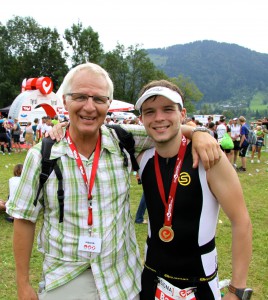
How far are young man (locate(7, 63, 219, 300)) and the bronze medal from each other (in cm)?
23

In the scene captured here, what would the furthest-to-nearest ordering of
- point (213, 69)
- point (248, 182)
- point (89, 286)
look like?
1. point (213, 69)
2. point (248, 182)
3. point (89, 286)

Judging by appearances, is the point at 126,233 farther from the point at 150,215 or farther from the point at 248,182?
the point at 248,182

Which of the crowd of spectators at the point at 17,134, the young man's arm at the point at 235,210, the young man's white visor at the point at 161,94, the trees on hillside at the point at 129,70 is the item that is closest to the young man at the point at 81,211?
the young man's arm at the point at 235,210

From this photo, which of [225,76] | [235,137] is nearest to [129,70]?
[235,137]

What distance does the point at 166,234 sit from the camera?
1963 mm

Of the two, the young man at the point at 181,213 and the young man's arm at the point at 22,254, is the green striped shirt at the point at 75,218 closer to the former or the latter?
the young man's arm at the point at 22,254

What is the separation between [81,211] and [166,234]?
0.54 meters

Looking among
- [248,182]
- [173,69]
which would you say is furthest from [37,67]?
[173,69]

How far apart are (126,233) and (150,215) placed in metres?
0.20

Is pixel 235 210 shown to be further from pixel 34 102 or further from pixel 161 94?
pixel 34 102

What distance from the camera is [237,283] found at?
71.6 inches

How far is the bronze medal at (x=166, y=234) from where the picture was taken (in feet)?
6.41

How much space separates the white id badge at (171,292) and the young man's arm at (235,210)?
0.22 meters

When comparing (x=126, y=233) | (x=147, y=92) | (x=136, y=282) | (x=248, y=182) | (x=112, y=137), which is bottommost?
(x=248, y=182)
